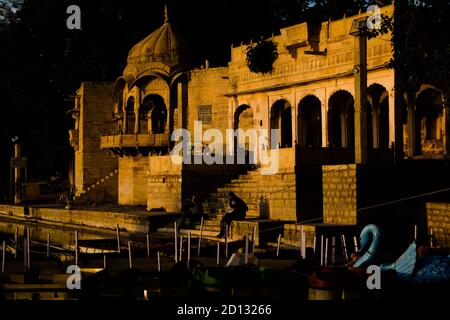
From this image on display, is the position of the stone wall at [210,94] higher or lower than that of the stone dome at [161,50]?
lower

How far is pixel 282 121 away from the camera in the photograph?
31.0 metres

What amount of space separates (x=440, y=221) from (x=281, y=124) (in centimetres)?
1208

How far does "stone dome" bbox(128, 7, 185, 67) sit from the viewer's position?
115ft

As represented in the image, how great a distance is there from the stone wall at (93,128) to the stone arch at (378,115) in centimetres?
1441

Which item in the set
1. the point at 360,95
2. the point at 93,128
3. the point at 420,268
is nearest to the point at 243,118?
the point at 93,128

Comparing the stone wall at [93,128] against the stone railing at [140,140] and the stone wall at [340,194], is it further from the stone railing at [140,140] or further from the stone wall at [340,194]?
the stone wall at [340,194]

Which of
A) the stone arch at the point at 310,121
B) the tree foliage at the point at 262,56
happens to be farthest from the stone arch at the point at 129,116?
the stone arch at the point at 310,121

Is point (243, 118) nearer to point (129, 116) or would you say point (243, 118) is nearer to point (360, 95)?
point (129, 116)

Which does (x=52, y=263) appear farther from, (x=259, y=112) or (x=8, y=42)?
(x=8, y=42)

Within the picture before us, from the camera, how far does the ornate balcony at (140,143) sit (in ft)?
111

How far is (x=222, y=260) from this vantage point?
16.5m

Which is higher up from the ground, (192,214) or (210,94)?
(210,94)

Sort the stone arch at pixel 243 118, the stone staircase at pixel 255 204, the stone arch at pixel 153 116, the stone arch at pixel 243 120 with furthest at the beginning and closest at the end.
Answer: the stone arch at pixel 153 116 → the stone arch at pixel 243 118 → the stone arch at pixel 243 120 → the stone staircase at pixel 255 204

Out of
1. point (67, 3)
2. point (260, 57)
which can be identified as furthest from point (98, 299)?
point (67, 3)
